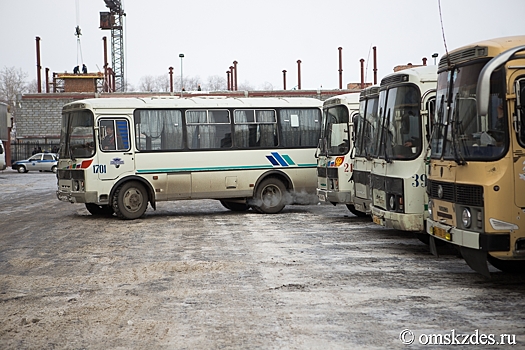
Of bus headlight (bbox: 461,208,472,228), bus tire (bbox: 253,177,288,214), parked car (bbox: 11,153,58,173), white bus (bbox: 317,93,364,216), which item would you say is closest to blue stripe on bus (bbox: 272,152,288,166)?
bus tire (bbox: 253,177,288,214)

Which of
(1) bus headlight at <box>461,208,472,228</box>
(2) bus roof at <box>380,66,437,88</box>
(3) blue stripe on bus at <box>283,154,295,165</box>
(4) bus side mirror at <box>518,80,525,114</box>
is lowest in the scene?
(1) bus headlight at <box>461,208,472,228</box>

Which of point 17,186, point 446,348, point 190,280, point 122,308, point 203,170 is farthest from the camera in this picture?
point 17,186

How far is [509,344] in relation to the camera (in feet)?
20.2

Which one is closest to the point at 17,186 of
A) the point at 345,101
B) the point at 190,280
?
the point at 345,101

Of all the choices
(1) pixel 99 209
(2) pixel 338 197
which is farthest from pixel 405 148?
(1) pixel 99 209

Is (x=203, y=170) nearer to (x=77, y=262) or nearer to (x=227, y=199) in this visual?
(x=227, y=199)

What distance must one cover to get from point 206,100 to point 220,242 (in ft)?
22.6

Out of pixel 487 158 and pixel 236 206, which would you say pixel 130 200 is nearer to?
pixel 236 206

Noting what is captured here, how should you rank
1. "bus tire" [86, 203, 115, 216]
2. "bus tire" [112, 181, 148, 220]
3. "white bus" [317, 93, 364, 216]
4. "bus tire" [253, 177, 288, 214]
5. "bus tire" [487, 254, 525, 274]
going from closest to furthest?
"bus tire" [487, 254, 525, 274] < "white bus" [317, 93, 364, 216] < "bus tire" [112, 181, 148, 220] < "bus tire" [253, 177, 288, 214] < "bus tire" [86, 203, 115, 216]

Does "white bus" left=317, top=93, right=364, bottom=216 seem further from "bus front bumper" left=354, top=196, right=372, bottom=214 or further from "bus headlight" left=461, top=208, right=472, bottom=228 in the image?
"bus headlight" left=461, top=208, right=472, bottom=228

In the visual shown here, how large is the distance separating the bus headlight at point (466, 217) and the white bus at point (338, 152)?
7709 millimetres

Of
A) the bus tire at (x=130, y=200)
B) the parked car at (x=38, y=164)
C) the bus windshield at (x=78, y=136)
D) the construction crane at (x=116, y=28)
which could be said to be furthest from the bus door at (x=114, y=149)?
the construction crane at (x=116, y=28)

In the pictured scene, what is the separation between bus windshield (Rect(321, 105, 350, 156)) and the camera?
678 inches

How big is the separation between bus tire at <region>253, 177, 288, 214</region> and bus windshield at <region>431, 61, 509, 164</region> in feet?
33.0
